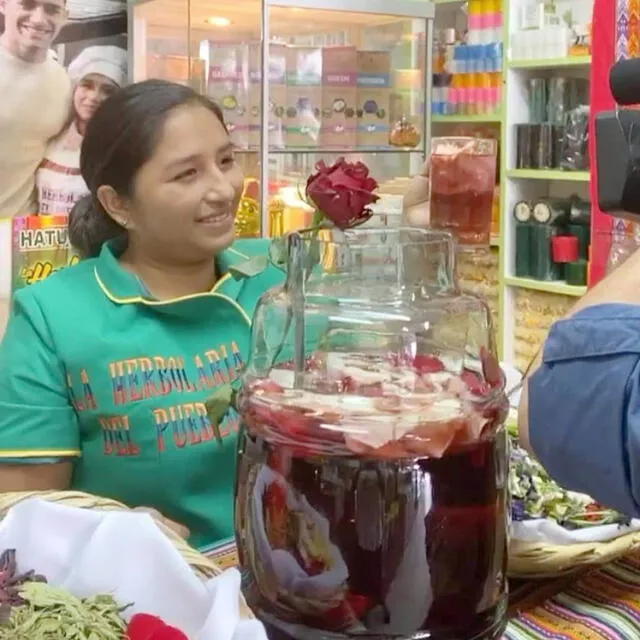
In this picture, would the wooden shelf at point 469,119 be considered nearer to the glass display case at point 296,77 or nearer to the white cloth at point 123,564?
the glass display case at point 296,77

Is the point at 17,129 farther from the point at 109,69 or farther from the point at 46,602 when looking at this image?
the point at 46,602

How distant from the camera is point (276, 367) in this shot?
2.47 ft

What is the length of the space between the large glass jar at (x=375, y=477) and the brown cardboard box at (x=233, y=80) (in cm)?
198

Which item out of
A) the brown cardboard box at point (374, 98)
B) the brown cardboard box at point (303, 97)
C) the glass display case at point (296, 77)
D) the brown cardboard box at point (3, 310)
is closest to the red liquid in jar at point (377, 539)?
the glass display case at point (296, 77)

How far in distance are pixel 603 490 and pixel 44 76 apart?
2224mm

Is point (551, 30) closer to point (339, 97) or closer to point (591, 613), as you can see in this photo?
point (339, 97)

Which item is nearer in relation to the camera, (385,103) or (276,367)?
(276,367)

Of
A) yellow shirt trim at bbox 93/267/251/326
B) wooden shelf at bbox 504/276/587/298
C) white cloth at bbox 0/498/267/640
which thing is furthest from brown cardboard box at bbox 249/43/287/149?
white cloth at bbox 0/498/267/640

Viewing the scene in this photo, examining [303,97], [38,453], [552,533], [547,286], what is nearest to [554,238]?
[547,286]

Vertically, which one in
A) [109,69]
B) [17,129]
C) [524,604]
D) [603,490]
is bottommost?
[524,604]

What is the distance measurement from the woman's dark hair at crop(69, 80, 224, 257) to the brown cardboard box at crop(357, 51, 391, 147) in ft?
5.54

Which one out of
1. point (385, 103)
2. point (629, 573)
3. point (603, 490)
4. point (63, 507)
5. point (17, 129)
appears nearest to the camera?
point (603, 490)

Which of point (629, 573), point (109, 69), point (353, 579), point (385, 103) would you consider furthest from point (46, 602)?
point (385, 103)

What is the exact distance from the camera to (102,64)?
8.66ft
